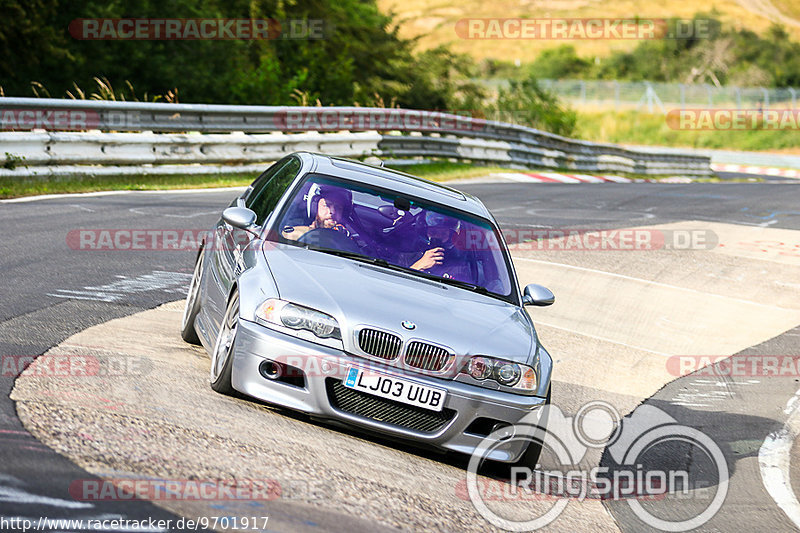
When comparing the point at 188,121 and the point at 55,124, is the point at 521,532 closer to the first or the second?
the point at 55,124

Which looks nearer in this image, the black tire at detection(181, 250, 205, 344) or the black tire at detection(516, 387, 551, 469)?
the black tire at detection(516, 387, 551, 469)

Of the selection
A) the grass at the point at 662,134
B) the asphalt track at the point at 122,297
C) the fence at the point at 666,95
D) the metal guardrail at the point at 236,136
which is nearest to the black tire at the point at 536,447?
the asphalt track at the point at 122,297

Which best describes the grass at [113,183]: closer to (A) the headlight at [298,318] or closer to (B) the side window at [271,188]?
(B) the side window at [271,188]

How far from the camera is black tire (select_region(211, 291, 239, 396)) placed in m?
6.15

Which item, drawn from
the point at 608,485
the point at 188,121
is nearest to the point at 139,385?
the point at 608,485

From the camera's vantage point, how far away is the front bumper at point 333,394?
586cm

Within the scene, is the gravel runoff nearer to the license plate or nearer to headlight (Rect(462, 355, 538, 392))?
the license plate

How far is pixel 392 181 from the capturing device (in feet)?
24.9

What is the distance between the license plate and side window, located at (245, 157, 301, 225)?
1.76m

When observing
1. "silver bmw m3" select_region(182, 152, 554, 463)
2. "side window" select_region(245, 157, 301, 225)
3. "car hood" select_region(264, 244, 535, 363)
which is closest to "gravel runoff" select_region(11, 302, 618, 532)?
"silver bmw m3" select_region(182, 152, 554, 463)

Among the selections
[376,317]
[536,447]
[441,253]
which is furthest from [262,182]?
[536,447]

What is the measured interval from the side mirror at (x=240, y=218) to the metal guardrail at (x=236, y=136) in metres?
8.98

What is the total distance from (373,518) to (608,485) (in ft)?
7.18

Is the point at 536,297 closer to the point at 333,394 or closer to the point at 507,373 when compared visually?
the point at 507,373
